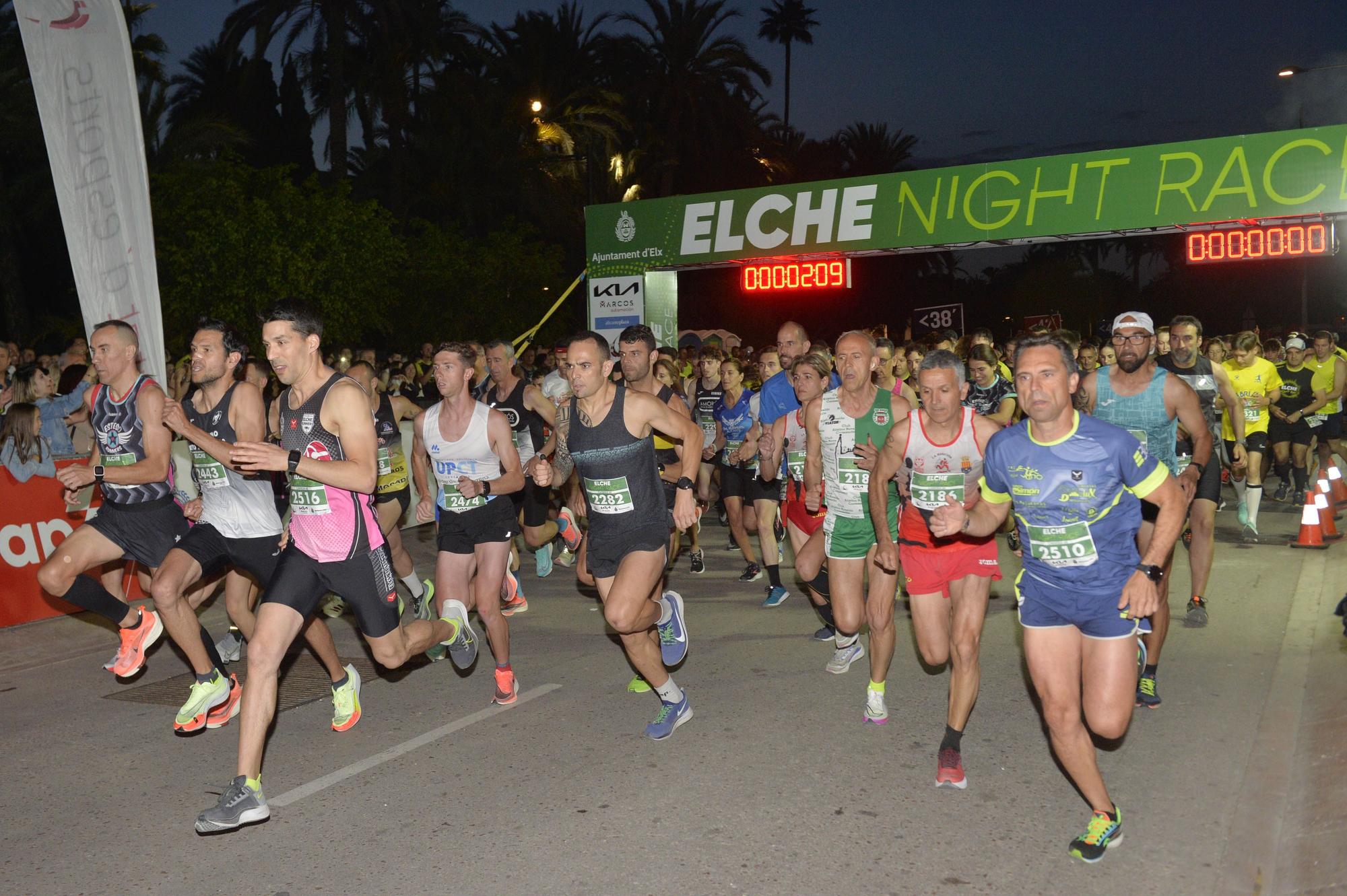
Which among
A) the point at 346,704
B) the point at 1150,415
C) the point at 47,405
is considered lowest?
the point at 346,704

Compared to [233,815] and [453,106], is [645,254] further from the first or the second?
[453,106]

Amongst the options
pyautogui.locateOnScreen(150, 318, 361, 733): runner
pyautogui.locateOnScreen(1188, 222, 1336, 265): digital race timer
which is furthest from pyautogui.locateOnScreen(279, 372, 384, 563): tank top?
pyautogui.locateOnScreen(1188, 222, 1336, 265): digital race timer

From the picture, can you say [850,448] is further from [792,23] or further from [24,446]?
[792,23]

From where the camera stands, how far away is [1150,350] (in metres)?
6.43

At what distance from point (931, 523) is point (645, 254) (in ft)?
50.1

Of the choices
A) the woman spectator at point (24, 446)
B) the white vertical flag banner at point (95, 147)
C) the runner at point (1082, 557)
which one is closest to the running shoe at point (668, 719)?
the runner at point (1082, 557)

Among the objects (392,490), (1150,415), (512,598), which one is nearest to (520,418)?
(392,490)

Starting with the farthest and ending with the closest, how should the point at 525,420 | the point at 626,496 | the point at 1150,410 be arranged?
the point at 525,420 < the point at 1150,410 < the point at 626,496

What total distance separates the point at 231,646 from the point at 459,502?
96.6 inches

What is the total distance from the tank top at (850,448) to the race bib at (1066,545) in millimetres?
1962

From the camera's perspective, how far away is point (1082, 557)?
4.33 metres

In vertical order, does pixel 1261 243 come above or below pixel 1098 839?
above

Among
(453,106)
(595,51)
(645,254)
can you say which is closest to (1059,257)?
(595,51)

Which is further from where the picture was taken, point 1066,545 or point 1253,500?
point 1253,500
